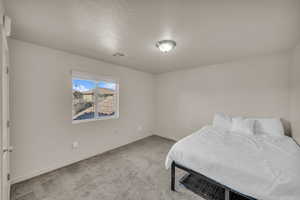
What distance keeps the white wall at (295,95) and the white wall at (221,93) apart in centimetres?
18

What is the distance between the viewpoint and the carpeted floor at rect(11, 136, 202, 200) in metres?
1.66

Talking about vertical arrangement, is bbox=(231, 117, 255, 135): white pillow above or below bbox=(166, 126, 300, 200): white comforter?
above

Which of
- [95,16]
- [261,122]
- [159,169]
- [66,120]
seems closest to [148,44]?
[95,16]

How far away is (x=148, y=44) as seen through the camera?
2.03 meters

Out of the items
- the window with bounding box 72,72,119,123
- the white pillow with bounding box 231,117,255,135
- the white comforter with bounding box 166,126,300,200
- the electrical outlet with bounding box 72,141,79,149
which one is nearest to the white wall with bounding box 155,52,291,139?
the white pillow with bounding box 231,117,255,135

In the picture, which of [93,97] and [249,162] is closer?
[249,162]

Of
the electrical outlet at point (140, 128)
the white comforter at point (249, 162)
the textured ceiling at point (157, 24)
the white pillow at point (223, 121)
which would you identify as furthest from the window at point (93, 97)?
the white pillow at point (223, 121)

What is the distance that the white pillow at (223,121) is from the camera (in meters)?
2.69

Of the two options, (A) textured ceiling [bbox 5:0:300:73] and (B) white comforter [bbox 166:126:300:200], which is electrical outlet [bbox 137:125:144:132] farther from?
(A) textured ceiling [bbox 5:0:300:73]

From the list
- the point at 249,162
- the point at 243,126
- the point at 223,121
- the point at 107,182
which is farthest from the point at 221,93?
the point at 107,182

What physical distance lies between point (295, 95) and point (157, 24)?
2.68 metres

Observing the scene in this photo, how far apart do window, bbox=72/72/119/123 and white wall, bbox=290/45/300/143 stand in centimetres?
368

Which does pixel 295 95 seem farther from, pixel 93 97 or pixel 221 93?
pixel 93 97

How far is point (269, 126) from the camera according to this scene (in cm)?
230
